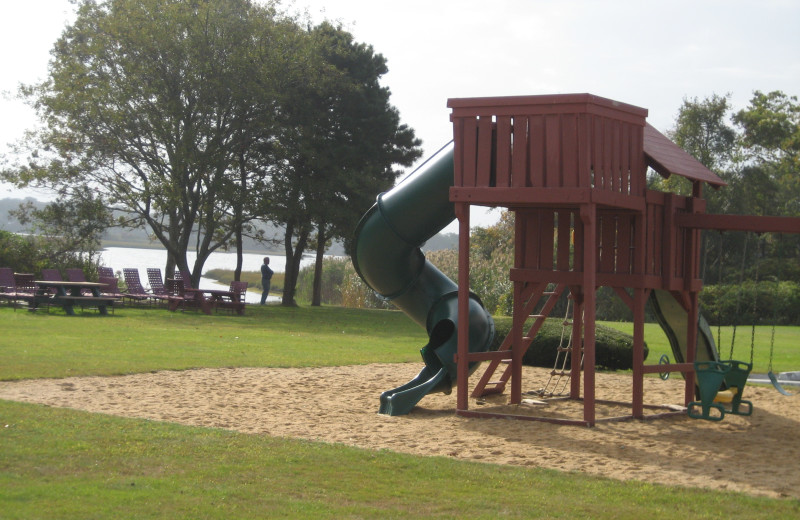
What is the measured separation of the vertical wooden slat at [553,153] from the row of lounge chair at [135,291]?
19.3m

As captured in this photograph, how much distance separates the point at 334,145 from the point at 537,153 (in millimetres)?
25988

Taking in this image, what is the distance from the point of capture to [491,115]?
1064cm

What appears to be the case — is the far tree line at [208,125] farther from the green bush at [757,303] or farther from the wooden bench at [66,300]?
the green bush at [757,303]

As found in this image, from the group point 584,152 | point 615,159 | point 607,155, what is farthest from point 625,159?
point 584,152

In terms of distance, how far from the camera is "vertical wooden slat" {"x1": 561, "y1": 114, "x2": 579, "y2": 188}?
33.1ft

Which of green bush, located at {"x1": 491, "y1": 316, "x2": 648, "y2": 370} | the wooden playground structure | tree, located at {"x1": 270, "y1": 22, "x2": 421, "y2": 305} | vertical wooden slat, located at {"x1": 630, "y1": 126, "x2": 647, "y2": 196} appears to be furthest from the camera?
tree, located at {"x1": 270, "y1": 22, "x2": 421, "y2": 305}

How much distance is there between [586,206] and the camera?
10.0m

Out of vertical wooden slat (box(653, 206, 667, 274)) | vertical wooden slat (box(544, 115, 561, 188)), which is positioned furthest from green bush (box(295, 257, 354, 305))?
vertical wooden slat (box(544, 115, 561, 188))

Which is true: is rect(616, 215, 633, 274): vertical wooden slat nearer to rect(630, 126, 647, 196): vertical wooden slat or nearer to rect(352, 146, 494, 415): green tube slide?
rect(630, 126, 647, 196): vertical wooden slat

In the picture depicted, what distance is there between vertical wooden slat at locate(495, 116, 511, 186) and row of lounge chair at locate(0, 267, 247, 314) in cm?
1881

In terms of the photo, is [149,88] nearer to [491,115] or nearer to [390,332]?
[390,332]

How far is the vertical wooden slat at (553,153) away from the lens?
1018 cm

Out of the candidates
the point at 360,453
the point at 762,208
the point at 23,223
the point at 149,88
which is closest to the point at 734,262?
the point at 762,208

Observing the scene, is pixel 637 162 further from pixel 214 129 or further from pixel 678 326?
pixel 214 129
